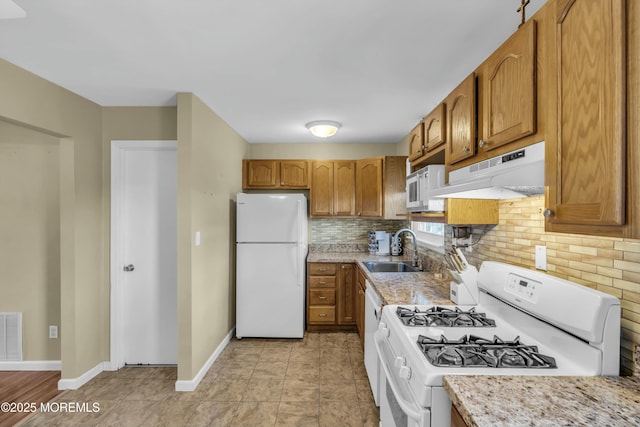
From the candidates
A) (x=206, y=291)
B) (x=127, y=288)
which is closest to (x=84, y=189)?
(x=127, y=288)

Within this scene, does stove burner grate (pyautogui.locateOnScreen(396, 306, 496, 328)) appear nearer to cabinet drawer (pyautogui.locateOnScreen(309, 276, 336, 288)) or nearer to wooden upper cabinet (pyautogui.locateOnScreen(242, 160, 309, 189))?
cabinet drawer (pyautogui.locateOnScreen(309, 276, 336, 288))

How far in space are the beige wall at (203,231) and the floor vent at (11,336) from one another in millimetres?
1592

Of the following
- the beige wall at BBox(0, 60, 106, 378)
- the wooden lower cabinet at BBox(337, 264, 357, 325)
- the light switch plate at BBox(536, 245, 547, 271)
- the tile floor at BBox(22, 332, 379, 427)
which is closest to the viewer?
the light switch plate at BBox(536, 245, 547, 271)

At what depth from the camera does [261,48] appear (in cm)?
180

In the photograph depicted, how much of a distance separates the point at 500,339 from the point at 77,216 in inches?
121

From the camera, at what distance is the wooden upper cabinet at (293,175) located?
402 centimetres

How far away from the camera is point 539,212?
1462 millimetres

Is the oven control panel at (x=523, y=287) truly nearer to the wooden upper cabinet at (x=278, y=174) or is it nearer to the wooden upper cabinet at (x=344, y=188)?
the wooden upper cabinet at (x=344, y=188)

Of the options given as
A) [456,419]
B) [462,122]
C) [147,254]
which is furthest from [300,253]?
[456,419]

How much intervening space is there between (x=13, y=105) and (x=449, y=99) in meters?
2.76

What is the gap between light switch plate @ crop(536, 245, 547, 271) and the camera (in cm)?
142

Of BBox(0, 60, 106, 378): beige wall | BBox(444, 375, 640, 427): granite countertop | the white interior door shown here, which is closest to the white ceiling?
BBox(0, 60, 106, 378): beige wall

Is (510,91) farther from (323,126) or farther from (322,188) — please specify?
(322,188)

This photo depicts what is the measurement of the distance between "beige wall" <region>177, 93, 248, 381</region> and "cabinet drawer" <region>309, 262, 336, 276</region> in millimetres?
960
